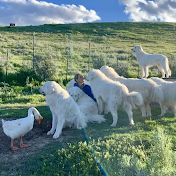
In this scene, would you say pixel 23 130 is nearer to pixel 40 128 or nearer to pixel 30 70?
pixel 40 128

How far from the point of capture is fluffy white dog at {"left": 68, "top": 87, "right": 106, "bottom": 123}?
759 centimetres

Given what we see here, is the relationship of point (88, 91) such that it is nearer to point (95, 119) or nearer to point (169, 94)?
point (95, 119)

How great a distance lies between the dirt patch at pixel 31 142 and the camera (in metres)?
5.27

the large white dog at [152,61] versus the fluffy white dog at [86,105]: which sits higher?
the large white dog at [152,61]

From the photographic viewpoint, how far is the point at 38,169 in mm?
4742

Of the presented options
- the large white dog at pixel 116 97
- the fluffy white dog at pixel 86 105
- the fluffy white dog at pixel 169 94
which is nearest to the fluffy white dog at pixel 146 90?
the fluffy white dog at pixel 169 94

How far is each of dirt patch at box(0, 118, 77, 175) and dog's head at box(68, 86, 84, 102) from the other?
114 centimetres

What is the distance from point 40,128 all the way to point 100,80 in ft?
7.55

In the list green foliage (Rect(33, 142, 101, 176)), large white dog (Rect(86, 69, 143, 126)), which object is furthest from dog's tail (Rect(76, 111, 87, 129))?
green foliage (Rect(33, 142, 101, 176))

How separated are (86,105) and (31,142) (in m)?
2.29

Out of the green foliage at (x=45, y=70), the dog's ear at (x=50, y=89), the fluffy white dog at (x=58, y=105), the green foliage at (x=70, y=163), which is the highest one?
the green foliage at (x=45, y=70)

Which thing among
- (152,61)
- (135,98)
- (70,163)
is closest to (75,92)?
(135,98)

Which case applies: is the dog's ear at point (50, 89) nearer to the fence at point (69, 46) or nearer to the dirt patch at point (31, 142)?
the dirt patch at point (31, 142)

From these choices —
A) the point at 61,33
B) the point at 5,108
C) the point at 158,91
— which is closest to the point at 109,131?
the point at 158,91
